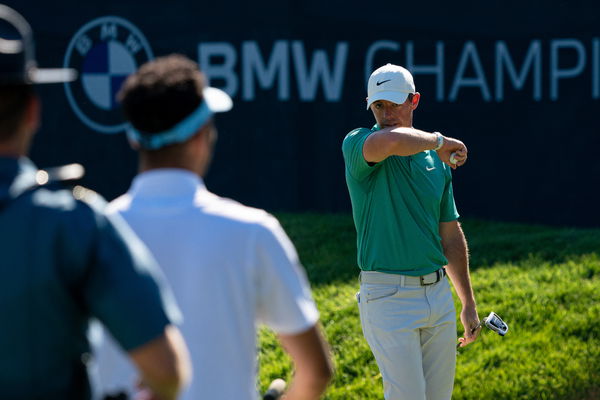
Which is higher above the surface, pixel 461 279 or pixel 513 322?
pixel 461 279

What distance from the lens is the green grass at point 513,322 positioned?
632 cm

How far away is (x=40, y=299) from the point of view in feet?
6.54

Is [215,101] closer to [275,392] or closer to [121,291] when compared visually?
[121,291]

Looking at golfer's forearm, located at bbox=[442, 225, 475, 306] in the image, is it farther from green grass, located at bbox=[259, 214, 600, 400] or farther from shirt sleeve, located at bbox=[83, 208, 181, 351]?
shirt sleeve, located at bbox=[83, 208, 181, 351]

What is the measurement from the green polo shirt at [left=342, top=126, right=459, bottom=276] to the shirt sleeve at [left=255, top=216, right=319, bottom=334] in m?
2.11

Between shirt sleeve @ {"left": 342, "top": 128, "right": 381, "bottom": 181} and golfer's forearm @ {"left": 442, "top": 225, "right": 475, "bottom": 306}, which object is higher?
shirt sleeve @ {"left": 342, "top": 128, "right": 381, "bottom": 181}

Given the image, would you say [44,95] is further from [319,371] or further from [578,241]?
[319,371]

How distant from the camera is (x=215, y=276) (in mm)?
2400

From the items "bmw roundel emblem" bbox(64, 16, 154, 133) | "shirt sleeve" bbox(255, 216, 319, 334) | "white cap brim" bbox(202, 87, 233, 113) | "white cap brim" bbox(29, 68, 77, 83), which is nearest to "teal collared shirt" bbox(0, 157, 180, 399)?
"white cap brim" bbox(29, 68, 77, 83)

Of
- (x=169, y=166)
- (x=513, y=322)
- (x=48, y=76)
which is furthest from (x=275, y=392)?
(x=513, y=322)

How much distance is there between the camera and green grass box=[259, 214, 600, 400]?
632 cm

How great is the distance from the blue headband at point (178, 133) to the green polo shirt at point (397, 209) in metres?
2.16

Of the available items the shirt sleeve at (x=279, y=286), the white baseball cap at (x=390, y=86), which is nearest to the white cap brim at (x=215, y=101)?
the shirt sleeve at (x=279, y=286)

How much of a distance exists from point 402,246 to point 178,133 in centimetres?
229
